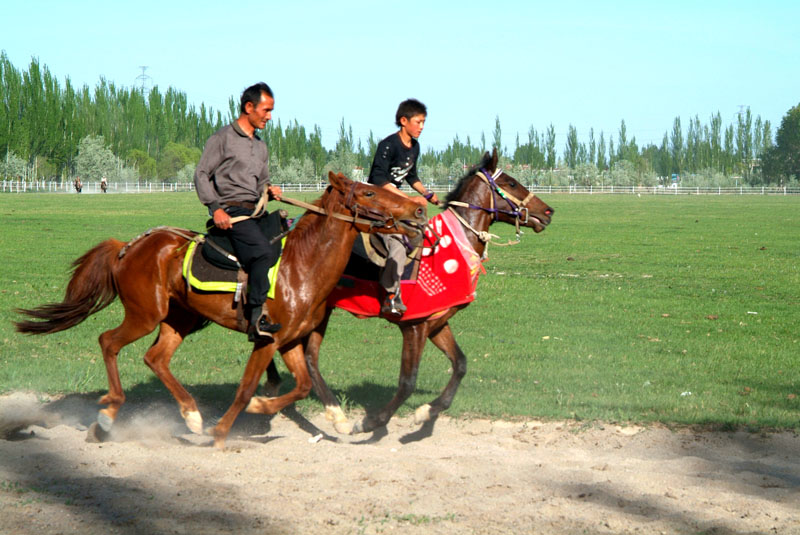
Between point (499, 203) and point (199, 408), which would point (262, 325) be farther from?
point (499, 203)

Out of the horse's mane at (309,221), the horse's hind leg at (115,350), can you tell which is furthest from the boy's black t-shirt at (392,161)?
the horse's hind leg at (115,350)

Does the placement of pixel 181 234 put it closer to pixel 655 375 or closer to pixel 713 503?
pixel 713 503

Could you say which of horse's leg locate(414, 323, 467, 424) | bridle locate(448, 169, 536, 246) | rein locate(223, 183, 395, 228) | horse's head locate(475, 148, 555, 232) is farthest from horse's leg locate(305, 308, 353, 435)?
horse's head locate(475, 148, 555, 232)

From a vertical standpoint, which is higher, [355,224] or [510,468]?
[355,224]

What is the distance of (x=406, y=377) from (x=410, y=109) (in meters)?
2.51

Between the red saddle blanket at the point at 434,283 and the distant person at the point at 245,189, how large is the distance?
1.25 m

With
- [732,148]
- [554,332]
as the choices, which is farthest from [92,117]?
[554,332]

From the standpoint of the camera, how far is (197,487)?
6652mm

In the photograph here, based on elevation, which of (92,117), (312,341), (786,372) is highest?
(92,117)

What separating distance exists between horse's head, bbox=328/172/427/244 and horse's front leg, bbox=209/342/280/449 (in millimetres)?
1308

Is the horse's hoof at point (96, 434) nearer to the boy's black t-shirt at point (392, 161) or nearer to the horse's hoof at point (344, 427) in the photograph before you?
the horse's hoof at point (344, 427)

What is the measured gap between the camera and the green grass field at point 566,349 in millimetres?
9797

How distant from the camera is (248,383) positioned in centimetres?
788

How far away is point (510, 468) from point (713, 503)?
1597mm
